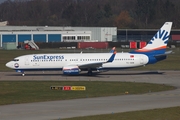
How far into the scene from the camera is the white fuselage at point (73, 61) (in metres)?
65.3

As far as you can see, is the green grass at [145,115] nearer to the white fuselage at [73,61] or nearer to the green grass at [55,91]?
the green grass at [55,91]

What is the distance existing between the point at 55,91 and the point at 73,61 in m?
17.1

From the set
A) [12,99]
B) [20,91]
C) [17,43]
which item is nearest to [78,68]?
[20,91]

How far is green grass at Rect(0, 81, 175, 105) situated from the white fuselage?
8625mm

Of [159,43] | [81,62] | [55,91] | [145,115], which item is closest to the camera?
[145,115]

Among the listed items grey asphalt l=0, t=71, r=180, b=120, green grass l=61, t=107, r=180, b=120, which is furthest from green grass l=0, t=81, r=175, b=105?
green grass l=61, t=107, r=180, b=120

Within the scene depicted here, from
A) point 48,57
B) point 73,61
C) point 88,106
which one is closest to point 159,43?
point 73,61

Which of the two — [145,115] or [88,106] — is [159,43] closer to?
[88,106]

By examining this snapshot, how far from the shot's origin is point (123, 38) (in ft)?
588

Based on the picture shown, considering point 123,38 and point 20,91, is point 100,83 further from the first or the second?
point 123,38

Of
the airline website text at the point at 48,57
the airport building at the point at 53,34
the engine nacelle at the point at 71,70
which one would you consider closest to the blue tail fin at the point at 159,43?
the engine nacelle at the point at 71,70

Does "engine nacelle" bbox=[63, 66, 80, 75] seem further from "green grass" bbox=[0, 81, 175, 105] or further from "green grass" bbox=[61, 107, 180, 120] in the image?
"green grass" bbox=[61, 107, 180, 120]

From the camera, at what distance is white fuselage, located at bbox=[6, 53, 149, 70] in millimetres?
65312

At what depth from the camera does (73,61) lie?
6544 centimetres
